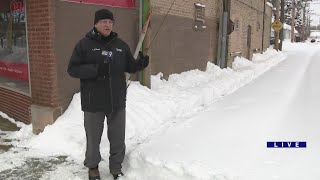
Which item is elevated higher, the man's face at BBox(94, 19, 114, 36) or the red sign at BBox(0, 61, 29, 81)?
the man's face at BBox(94, 19, 114, 36)

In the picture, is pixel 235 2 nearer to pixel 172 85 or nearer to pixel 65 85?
pixel 172 85

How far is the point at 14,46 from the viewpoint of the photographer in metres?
7.14

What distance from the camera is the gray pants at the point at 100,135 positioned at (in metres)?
4.30

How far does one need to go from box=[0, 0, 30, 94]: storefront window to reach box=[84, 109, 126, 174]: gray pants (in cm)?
270

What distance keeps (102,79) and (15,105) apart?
3.41 m

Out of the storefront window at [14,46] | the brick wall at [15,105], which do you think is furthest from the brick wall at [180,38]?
the brick wall at [15,105]

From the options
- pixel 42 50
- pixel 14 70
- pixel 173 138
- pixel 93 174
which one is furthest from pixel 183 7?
pixel 93 174

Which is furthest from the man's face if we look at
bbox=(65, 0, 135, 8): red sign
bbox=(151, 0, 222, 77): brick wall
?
bbox=(151, 0, 222, 77): brick wall

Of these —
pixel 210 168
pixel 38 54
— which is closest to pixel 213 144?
pixel 210 168

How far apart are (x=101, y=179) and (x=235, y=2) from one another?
13.2 meters

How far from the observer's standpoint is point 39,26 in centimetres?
596

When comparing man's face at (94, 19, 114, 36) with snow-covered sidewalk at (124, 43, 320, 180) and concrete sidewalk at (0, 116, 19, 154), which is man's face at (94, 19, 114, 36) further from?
concrete sidewalk at (0, 116, 19, 154)

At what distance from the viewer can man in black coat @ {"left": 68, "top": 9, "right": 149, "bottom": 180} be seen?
13.4 ft

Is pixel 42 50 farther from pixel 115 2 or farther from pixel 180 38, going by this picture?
pixel 180 38
